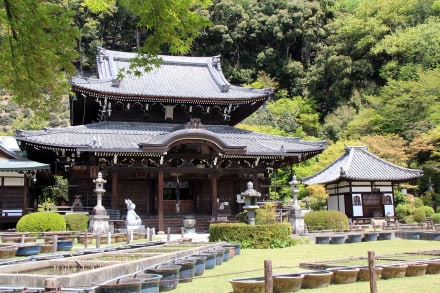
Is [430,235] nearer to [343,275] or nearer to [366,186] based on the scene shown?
[366,186]

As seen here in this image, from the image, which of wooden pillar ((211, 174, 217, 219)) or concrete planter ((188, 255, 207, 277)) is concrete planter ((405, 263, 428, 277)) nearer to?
concrete planter ((188, 255, 207, 277))

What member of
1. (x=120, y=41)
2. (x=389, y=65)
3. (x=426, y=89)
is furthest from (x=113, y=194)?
(x=120, y=41)

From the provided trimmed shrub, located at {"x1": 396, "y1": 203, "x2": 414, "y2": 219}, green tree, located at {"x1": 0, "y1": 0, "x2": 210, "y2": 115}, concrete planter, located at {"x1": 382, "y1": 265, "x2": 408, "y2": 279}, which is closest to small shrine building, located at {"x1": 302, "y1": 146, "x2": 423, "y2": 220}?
trimmed shrub, located at {"x1": 396, "y1": 203, "x2": 414, "y2": 219}

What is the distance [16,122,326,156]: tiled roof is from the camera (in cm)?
2366

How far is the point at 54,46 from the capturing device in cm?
881

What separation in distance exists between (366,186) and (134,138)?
16937 millimetres

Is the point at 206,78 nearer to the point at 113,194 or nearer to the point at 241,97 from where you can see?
the point at 241,97

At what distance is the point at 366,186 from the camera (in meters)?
32.2

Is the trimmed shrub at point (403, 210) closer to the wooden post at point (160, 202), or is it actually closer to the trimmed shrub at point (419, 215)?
the trimmed shrub at point (419, 215)

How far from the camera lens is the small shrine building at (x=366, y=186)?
31547 millimetres

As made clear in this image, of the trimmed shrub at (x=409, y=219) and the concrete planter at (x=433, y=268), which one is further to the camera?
the trimmed shrub at (x=409, y=219)

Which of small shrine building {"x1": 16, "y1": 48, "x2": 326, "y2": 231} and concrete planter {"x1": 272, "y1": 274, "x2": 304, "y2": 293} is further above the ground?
small shrine building {"x1": 16, "y1": 48, "x2": 326, "y2": 231}

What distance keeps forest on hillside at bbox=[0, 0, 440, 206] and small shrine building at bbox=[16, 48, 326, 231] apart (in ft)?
10.8

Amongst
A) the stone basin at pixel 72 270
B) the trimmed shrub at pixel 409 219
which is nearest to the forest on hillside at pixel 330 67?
the trimmed shrub at pixel 409 219
